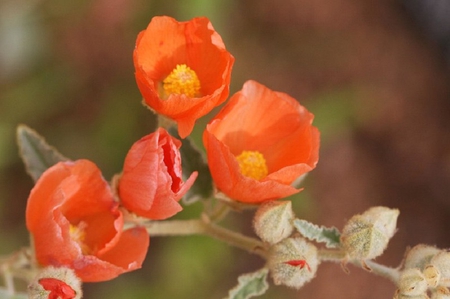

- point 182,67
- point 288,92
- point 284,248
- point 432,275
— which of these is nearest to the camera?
point 432,275

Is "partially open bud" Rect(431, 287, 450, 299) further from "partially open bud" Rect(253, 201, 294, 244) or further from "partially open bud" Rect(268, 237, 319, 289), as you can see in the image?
"partially open bud" Rect(253, 201, 294, 244)

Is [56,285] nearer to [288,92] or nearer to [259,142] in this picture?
[259,142]

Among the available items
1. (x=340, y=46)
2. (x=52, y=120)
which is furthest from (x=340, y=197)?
(x=52, y=120)

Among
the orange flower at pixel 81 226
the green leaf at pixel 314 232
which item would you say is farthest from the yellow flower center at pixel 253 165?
the orange flower at pixel 81 226

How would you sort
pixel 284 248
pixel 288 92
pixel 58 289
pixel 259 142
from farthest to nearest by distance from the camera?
pixel 288 92 → pixel 259 142 → pixel 284 248 → pixel 58 289

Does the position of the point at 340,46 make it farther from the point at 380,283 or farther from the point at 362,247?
the point at 362,247

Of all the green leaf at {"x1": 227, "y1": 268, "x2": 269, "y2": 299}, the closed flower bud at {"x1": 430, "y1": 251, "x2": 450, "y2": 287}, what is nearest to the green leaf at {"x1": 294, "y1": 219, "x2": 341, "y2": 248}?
the green leaf at {"x1": 227, "y1": 268, "x2": 269, "y2": 299}

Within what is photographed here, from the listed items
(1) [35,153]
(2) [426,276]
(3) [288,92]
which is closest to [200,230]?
(1) [35,153]
